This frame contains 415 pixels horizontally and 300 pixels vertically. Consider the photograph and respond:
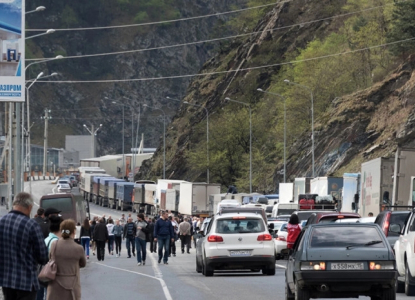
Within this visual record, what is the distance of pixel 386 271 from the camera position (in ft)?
52.0

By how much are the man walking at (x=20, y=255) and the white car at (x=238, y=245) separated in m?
14.5

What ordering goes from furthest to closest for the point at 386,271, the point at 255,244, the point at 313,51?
the point at 313,51
the point at 255,244
the point at 386,271

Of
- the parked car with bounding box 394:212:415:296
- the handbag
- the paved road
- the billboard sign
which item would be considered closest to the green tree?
the billboard sign

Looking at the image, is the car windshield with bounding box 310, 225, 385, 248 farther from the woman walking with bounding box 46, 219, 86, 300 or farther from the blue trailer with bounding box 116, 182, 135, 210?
the blue trailer with bounding box 116, 182, 135, 210

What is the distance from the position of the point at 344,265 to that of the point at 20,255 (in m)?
5.75

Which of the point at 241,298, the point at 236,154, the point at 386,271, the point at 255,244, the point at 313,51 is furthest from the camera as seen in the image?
the point at 236,154

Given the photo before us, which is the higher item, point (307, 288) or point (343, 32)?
point (343, 32)

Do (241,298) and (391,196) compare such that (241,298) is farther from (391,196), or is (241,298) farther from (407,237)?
(391,196)

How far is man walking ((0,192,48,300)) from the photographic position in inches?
455

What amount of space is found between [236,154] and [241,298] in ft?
293

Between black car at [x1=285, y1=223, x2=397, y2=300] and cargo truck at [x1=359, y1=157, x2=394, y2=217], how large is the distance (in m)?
19.8

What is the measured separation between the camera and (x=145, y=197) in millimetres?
102500

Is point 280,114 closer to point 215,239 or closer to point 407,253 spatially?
point 215,239

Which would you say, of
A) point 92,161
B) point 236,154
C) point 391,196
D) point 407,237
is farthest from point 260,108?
point 407,237
